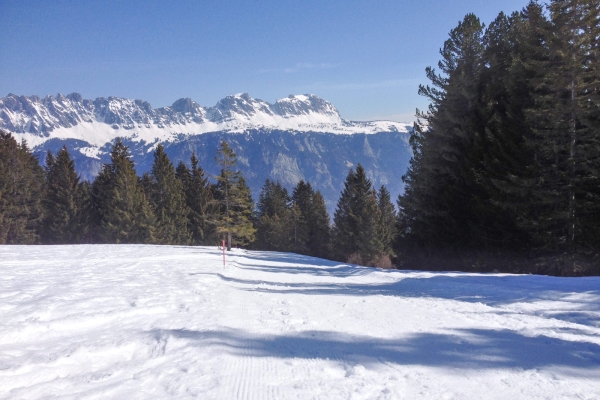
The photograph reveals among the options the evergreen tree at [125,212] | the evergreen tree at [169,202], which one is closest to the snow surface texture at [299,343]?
the evergreen tree at [125,212]

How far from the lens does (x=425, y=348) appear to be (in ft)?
15.0

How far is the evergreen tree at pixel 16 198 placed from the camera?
32969 millimetres

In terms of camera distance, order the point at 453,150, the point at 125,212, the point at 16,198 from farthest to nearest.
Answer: the point at 125,212, the point at 16,198, the point at 453,150

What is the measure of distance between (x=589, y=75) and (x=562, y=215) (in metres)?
5.48

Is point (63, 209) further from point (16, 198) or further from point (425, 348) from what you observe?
point (425, 348)

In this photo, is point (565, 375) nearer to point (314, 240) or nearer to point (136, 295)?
point (136, 295)

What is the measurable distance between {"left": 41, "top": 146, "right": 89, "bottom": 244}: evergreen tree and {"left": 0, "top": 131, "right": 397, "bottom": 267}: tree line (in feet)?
0.29

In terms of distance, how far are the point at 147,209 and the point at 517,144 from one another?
33.0 m

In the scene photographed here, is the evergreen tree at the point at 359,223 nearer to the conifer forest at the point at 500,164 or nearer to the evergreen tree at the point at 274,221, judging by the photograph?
the evergreen tree at the point at 274,221

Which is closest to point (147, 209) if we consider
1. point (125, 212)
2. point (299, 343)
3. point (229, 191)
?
point (125, 212)

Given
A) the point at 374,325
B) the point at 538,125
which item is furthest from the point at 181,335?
the point at 538,125

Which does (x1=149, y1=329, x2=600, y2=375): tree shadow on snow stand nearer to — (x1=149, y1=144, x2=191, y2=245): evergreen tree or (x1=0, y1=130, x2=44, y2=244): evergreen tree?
(x1=0, y1=130, x2=44, y2=244): evergreen tree

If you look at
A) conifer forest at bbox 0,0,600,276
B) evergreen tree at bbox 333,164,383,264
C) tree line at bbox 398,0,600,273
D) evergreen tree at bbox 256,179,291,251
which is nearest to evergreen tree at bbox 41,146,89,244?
conifer forest at bbox 0,0,600,276

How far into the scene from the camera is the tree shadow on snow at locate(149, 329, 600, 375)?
407cm
